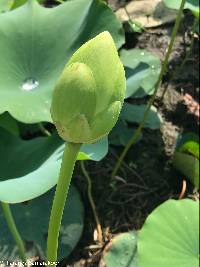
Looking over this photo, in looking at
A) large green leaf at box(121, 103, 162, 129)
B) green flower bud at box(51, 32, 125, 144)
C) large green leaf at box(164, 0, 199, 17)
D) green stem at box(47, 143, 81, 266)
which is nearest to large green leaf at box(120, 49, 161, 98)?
large green leaf at box(121, 103, 162, 129)

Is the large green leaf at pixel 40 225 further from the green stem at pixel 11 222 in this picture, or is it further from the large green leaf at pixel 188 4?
the large green leaf at pixel 188 4

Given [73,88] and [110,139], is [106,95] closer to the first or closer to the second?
[73,88]

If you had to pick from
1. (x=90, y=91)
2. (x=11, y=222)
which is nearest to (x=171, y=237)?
(x=11, y=222)

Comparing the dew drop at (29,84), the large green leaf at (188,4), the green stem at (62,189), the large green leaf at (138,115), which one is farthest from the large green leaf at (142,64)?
the green stem at (62,189)

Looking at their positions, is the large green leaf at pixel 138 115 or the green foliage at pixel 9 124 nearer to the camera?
the green foliage at pixel 9 124

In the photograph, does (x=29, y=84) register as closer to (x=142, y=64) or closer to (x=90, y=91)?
(x=142, y=64)

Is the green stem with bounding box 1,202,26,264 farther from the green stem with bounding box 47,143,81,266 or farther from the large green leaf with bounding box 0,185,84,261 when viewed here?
the green stem with bounding box 47,143,81,266
